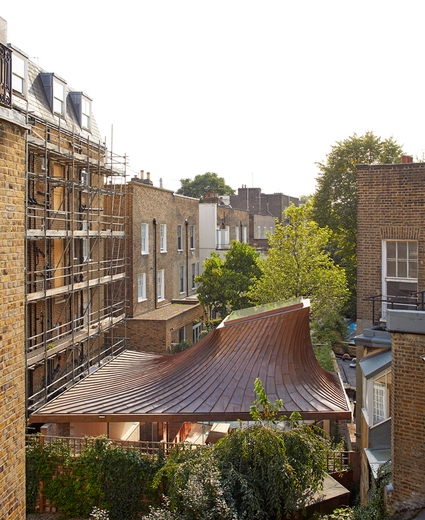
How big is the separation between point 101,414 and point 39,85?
13.0 m

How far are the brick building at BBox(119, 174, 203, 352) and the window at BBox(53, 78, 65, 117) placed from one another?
566 cm

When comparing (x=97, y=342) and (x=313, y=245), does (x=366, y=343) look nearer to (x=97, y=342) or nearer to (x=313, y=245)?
(x=313, y=245)

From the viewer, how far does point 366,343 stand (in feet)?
39.5

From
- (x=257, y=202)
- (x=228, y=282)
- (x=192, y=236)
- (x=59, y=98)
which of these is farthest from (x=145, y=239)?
(x=257, y=202)

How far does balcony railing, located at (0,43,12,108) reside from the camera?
6.50 m

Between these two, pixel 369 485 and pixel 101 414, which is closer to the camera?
pixel 369 485

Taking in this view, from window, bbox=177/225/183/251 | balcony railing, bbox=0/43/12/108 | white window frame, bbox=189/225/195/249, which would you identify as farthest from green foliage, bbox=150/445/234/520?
white window frame, bbox=189/225/195/249

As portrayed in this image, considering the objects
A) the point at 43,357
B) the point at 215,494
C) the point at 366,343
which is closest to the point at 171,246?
the point at 43,357

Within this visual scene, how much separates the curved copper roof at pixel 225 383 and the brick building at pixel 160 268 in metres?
9.67

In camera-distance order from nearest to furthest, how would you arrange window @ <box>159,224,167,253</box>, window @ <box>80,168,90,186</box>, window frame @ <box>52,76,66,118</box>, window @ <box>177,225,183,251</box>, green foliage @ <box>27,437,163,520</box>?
1. green foliage @ <box>27,437,163,520</box>
2. window frame @ <box>52,76,66,118</box>
3. window @ <box>80,168,90,186</box>
4. window @ <box>159,224,167,253</box>
5. window @ <box>177,225,183,251</box>

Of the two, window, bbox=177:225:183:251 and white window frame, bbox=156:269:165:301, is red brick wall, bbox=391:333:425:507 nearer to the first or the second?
white window frame, bbox=156:269:165:301

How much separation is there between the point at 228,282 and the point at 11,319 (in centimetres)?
2362

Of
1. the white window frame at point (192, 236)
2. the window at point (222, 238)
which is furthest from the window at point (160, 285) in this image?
the window at point (222, 238)

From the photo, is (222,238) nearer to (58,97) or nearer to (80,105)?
(80,105)
